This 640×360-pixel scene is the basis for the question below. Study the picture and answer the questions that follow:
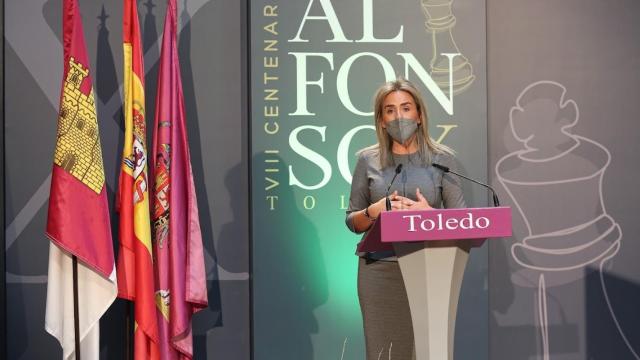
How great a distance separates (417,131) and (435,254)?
90 cm

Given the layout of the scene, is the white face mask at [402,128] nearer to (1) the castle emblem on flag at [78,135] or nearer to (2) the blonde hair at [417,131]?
(2) the blonde hair at [417,131]

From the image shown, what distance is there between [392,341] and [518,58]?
2056 mm

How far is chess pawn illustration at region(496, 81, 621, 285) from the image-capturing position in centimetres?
445

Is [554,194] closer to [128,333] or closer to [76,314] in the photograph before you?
[128,333]

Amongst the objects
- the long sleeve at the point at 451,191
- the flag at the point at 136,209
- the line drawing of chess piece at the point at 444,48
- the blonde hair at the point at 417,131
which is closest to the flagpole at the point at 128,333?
the flag at the point at 136,209

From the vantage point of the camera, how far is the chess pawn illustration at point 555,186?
445 cm

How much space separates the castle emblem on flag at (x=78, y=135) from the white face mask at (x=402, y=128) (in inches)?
56.1

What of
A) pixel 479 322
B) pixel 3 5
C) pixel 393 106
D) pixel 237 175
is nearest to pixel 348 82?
pixel 237 175

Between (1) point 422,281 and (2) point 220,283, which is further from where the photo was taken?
(2) point 220,283

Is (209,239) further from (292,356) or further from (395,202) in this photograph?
(395,202)

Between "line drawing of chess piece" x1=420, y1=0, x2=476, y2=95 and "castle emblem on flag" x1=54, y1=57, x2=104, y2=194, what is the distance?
5.94 ft

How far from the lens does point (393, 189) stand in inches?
128

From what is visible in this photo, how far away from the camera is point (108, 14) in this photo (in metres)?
4.28

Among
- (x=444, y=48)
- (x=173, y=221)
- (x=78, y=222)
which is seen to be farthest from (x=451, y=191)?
(x=78, y=222)
